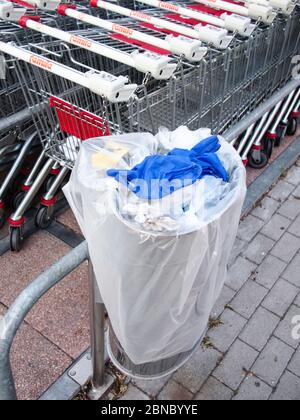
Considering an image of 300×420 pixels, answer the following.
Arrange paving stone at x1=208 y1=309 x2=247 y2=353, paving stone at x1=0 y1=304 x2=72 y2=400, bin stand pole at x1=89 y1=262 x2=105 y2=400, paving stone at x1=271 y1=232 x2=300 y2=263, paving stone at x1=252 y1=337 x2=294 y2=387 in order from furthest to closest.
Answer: paving stone at x1=271 y1=232 x2=300 y2=263, paving stone at x1=208 y1=309 x2=247 y2=353, paving stone at x1=252 y1=337 x2=294 y2=387, paving stone at x1=0 y1=304 x2=72 y2=400, bin stand pole at x1=89 y1=262 x2=105 y2=400

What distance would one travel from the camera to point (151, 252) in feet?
4.15

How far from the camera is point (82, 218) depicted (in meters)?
1.49

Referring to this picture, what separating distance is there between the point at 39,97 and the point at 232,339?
2108mm

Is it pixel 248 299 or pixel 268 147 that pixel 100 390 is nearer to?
pixel 248 299

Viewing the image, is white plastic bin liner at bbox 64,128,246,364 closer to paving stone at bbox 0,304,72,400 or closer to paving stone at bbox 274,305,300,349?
paving stone at bbox 0,304,72,400

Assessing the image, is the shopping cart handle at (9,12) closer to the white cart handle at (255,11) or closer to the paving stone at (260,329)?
the white cart handle at (255,11)

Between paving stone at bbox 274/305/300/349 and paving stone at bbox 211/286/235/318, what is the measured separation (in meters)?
0.36

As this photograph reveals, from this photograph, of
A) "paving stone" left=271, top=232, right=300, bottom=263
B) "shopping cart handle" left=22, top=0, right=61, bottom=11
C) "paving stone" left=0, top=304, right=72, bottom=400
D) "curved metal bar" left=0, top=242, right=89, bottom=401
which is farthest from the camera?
Result: "paving stone" left=271, top=232, right=300, bottom=263

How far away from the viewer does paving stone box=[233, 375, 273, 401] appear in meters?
2.27

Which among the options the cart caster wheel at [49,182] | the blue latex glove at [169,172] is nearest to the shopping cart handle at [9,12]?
the cart caster wheel at [49,182]

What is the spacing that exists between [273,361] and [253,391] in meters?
0.24

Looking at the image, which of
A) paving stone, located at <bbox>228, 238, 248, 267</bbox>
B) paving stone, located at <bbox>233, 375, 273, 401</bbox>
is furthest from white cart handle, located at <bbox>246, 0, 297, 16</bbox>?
paving stone, located at <bbox>233, 375, 273, 401</bbox>
